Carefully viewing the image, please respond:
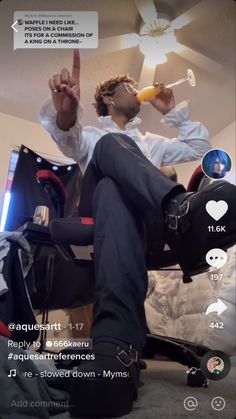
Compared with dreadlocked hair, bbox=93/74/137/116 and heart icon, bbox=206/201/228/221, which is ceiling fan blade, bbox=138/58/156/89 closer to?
dreadlocked hair, bbox=93/74/137/116

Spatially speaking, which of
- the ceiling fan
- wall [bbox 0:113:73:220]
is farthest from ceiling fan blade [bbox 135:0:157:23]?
wall [bbox 0:113:73:220]

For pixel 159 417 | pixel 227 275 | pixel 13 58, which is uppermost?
pixel 13 58

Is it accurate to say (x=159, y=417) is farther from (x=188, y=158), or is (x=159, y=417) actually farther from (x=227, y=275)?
(x=188, y=158)

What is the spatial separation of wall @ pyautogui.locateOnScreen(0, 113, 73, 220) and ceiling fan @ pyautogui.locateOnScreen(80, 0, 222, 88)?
15 cm

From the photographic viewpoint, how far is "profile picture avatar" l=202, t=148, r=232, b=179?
544mm

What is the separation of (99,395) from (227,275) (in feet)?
0.75

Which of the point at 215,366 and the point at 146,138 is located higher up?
the point at 146,138

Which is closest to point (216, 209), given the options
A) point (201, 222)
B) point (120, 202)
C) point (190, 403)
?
point (201, 222)

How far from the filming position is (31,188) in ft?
2.06

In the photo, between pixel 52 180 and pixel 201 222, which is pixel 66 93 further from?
pixel 201 222

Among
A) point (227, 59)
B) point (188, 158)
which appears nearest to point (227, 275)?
point (188, 158)

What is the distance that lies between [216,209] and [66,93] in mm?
258

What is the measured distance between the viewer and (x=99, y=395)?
43 centimetres

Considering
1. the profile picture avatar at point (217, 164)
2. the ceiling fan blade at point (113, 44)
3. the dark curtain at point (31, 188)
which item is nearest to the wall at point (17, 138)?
the dark curtain at point (31, 188)
